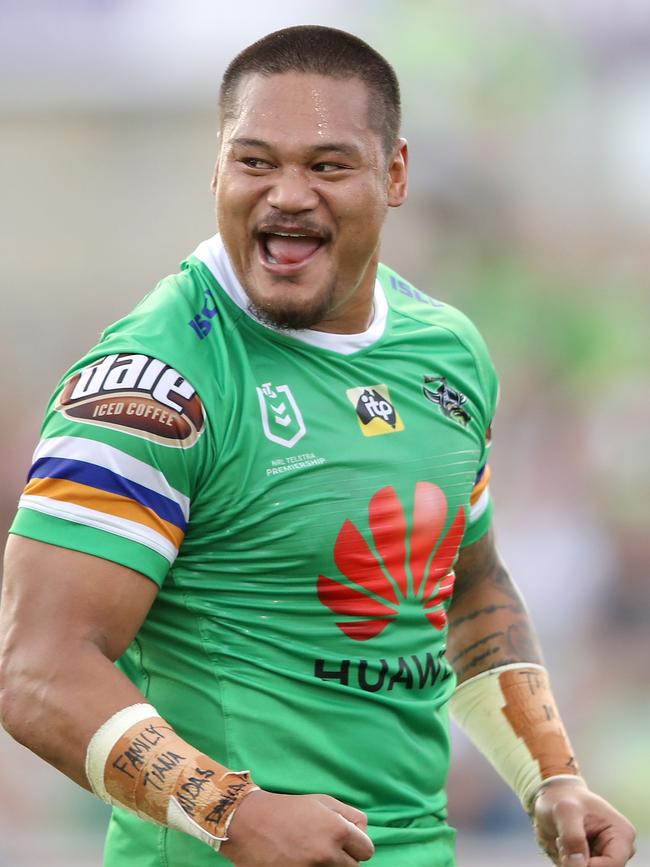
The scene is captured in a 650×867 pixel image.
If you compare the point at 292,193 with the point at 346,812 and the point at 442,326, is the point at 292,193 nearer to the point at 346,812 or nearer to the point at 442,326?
the point at 442,326

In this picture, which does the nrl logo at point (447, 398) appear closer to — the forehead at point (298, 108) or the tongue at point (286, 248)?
the tongue at point (286, 248)

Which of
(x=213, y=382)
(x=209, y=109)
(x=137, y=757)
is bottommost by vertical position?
(x=137, y=757)

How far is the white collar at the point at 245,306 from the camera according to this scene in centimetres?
281

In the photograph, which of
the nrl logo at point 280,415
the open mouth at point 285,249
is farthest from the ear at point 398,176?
the nrl logo at point 280,415

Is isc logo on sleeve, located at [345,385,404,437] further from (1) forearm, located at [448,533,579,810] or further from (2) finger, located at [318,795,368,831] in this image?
(2) finger, located at [318,795,368,831]

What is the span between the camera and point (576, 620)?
730 cm

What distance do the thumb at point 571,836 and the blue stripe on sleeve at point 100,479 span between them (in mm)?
1155

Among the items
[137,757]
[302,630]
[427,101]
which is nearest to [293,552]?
[302,630]

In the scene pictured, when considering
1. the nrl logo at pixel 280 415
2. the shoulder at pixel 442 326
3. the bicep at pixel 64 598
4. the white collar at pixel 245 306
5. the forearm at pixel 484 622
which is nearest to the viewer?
the bicep at pixel 64 598

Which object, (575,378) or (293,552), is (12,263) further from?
(293,552)

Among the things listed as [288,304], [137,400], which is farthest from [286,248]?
[137,400]

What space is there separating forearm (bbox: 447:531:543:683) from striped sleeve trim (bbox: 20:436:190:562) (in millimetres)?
1092

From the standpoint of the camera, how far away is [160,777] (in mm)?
2316

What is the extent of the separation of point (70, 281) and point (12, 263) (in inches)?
16.4
